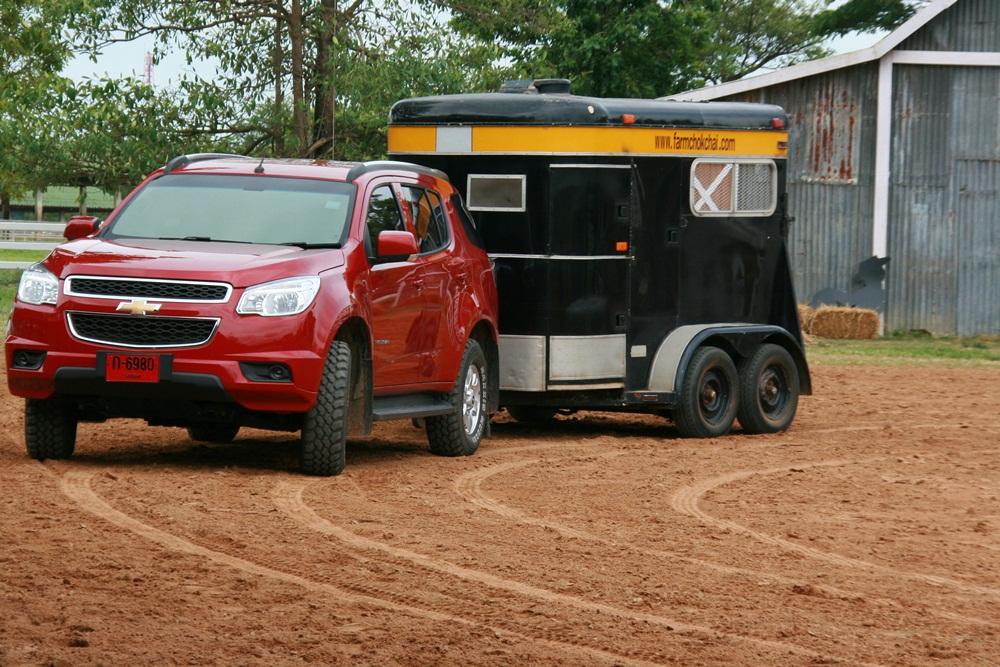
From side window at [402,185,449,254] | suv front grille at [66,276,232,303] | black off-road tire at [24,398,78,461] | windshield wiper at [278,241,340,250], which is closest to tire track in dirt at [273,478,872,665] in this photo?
suv front grille at [66,276,232,303]

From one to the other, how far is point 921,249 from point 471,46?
26.0 ft

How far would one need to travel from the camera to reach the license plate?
10.8 m

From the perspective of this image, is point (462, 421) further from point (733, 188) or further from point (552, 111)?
point (733, 188)

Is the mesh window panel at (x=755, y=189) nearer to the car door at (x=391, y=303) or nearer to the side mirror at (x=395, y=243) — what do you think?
the car door at (x=391, y=303)

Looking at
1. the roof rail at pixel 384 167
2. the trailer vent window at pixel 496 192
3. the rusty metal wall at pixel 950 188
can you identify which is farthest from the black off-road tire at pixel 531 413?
the rusty metal wall at pixel 950 188

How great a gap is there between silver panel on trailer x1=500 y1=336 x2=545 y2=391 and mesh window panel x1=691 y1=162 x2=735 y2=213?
1.98 m

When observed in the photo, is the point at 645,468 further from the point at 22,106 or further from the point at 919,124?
the point at 919,124

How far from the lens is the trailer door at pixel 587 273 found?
14.5 meters

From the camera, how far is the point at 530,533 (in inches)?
374

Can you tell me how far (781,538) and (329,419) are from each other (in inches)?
118

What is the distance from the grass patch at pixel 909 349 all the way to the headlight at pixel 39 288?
14.5 meters

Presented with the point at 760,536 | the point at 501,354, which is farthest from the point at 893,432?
the point at 760,536

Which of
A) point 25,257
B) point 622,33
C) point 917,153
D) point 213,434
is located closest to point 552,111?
point 213,434

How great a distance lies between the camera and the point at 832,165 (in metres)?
27.8
